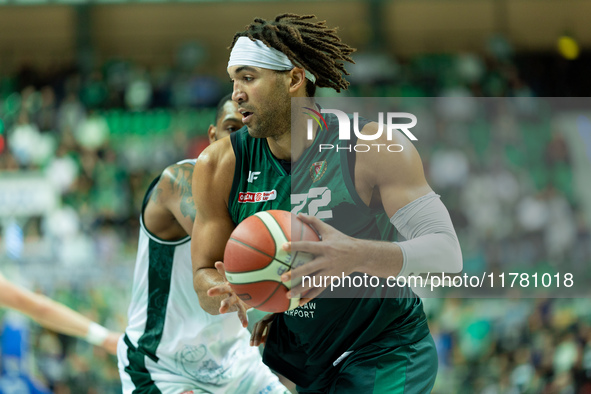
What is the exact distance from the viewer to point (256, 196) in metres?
3.46

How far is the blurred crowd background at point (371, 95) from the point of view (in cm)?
872

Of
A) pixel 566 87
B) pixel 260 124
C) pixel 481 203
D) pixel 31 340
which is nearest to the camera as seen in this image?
pixel 260 124

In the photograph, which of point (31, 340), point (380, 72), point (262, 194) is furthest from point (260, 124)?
point (380, 72)

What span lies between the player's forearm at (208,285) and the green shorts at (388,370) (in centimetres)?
67

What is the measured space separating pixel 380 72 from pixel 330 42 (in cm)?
1162

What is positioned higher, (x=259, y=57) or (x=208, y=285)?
(x=259, y=57)

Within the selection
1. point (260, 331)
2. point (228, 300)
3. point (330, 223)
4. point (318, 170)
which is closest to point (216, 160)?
point (318, 170)

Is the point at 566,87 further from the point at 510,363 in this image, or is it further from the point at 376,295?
the point at 376,295

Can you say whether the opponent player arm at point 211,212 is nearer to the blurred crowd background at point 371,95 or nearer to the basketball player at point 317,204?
the basketball player at point 317,204

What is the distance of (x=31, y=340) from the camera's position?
950cm

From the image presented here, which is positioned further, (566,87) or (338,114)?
(566,87)

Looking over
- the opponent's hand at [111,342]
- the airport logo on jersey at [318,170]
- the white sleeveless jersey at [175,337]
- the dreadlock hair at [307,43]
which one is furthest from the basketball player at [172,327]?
the dreadlock hair at [307,43]

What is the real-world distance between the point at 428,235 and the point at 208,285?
107 cm

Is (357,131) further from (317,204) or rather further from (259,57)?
(259,57)
